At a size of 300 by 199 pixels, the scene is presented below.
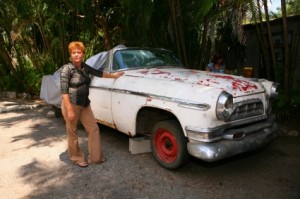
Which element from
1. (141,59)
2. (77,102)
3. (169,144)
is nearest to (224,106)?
(169,144)

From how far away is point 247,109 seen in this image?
4.46 metres

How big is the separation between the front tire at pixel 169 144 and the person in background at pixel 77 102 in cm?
86

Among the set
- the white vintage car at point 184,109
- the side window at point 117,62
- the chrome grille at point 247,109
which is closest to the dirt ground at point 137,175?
the white vintage car at point 184,109

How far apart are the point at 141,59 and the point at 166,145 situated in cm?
176

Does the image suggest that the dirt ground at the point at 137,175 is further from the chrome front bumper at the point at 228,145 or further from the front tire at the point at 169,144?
the chrome front bumper at the point at 228,145

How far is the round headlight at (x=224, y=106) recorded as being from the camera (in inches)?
159

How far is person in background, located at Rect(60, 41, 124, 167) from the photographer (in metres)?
4.69

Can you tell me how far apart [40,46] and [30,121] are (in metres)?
5.88

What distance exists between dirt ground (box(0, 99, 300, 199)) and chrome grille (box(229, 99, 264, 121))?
0.84 meters

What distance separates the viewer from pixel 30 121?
8.20m

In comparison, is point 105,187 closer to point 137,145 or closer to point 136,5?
point 137,145

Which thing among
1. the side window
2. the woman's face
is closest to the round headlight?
the woman's face

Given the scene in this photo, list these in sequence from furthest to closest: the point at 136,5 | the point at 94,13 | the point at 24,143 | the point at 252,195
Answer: the point at 94,13
the point at 136,5
the point at 24,143
the point at 252,195

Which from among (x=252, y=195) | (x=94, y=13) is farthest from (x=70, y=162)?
(x=94, y=13)
